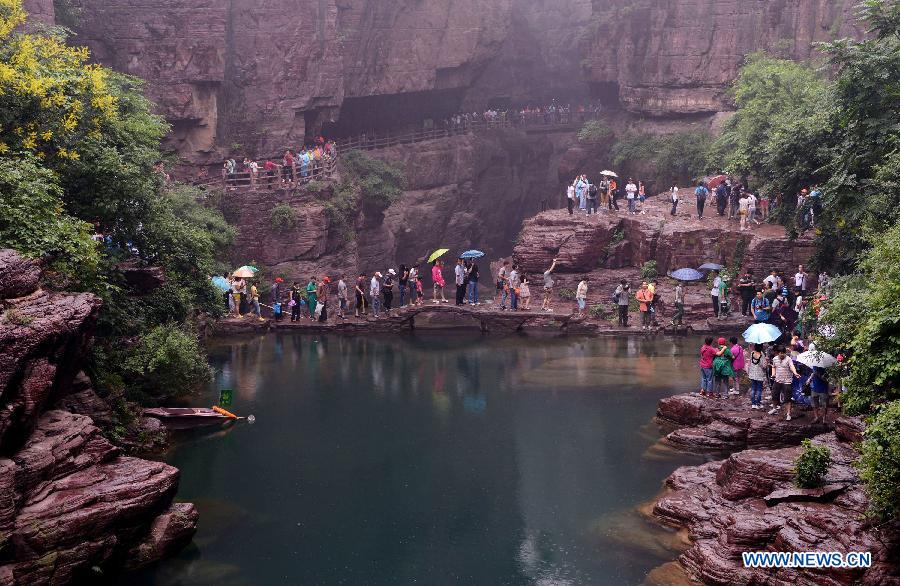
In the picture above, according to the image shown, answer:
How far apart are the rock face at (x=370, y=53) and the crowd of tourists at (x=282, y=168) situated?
1.13 meters

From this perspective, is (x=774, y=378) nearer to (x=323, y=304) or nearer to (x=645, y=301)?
(x=645, y=301)

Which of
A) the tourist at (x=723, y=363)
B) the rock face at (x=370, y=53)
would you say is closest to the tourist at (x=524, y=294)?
the tourist at (x=723, y=363)

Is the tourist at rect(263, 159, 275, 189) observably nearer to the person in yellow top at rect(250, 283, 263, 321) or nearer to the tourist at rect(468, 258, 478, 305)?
the person in yellow top at rect(250, 283, 263, 321)

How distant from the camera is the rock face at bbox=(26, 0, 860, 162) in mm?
37938

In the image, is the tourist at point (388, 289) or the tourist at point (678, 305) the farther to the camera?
the tourist at point (388, 289)

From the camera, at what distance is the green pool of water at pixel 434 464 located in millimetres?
16703

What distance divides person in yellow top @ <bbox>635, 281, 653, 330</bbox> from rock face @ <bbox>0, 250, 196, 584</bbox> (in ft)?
53.4

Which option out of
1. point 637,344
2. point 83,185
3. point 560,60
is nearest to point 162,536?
point 83,185

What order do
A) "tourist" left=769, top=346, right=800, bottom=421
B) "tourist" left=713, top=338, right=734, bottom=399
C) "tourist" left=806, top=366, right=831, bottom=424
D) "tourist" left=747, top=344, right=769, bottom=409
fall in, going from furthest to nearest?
"tourist" left=713, top=338, right=734, bottom=399 < "tourist" left=747, top=344, right=769, bottom=409 < "tourist" left=769, top=346, right=800, bottom=421 < "tourist" left=806, top=366, right=831, bottom=424

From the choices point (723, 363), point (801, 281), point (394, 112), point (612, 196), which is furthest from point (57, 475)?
point (394, 112)

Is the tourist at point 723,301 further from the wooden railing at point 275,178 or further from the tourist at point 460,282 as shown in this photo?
the wooden railing at point 275,178

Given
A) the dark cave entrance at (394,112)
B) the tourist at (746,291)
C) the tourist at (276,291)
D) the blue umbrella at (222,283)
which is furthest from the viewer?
the dark cave entrance at (394,112)

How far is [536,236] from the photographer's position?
34438 millimetres

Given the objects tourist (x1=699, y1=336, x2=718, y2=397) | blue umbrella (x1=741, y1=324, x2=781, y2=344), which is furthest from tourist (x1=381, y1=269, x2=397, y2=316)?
blue umbrella (x1=741, y1=324, x2=781, y2=344)
